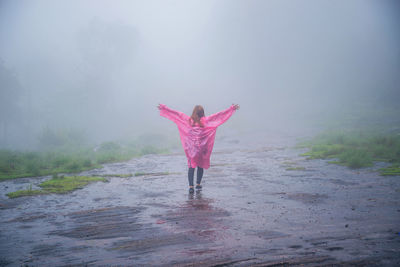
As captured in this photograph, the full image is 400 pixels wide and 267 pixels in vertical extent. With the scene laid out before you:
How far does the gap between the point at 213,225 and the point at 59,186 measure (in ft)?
21.0

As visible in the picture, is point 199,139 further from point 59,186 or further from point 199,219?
point 59,186

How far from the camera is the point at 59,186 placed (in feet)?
31.3

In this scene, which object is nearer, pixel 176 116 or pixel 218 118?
pixel 218 118

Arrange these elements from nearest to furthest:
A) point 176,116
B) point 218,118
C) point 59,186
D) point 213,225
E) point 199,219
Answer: point 213,225 → point 199,219 → point 218,118 → point 176,116 → point 59,186

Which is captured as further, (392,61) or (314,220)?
(392,61)

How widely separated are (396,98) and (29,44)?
10526 cm

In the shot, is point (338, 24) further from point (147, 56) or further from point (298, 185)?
point (298, 185)

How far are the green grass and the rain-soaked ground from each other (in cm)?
45

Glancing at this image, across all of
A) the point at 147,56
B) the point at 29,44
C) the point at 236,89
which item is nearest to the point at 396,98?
the point at 236,89

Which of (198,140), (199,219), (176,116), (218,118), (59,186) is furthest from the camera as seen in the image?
(59,186)

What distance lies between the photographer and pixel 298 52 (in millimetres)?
108812

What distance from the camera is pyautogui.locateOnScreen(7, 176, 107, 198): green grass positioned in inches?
334

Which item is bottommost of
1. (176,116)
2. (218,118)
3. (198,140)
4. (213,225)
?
(213,225)

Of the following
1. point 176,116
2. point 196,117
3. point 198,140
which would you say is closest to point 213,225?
point 198,140
